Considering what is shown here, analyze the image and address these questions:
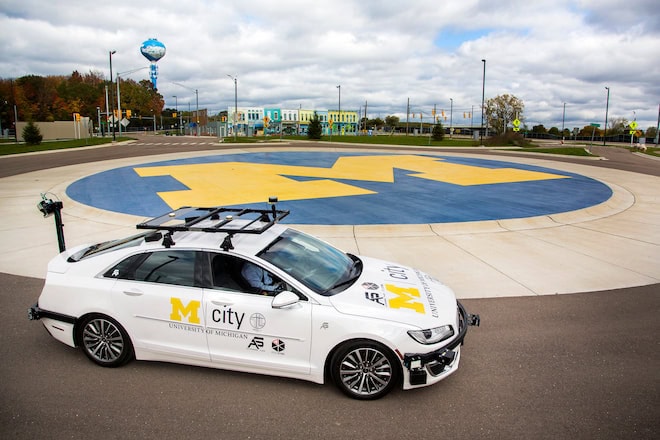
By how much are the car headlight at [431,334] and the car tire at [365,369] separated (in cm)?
27

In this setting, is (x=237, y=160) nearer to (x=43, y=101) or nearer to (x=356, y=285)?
(x=356, y=285)

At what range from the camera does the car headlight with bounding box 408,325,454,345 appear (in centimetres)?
440

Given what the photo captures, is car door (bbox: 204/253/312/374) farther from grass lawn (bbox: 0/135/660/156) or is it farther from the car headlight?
grass lawn (bbox: 0/135/660/156)

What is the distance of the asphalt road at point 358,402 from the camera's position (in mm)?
4102

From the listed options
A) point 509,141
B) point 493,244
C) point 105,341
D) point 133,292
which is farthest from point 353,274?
point 509,141

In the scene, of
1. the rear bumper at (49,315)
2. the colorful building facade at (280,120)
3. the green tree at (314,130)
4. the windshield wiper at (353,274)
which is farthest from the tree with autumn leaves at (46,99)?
the windshield wiper at (353,274)

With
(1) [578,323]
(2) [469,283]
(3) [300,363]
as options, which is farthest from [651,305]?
(3) [300,363]

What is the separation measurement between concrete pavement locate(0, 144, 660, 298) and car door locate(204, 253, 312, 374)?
140 inches

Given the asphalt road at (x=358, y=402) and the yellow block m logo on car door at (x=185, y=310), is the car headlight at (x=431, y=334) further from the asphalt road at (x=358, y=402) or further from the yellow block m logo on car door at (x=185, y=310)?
the yellow block m logo on car door at (x=185, y=310)

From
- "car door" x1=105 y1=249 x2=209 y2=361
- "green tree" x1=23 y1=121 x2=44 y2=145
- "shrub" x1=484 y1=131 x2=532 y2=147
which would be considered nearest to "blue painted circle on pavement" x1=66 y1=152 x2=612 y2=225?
"car door" x1=105 y1=249 x2=209 y2=361

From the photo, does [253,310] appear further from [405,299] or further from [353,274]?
[405,299]

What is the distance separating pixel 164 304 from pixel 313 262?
1.62 meters

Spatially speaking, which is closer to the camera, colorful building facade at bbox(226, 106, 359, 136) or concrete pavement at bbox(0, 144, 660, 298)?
concrete pavement at bbox(0, 144, 660, 298)

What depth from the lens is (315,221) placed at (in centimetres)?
1224
